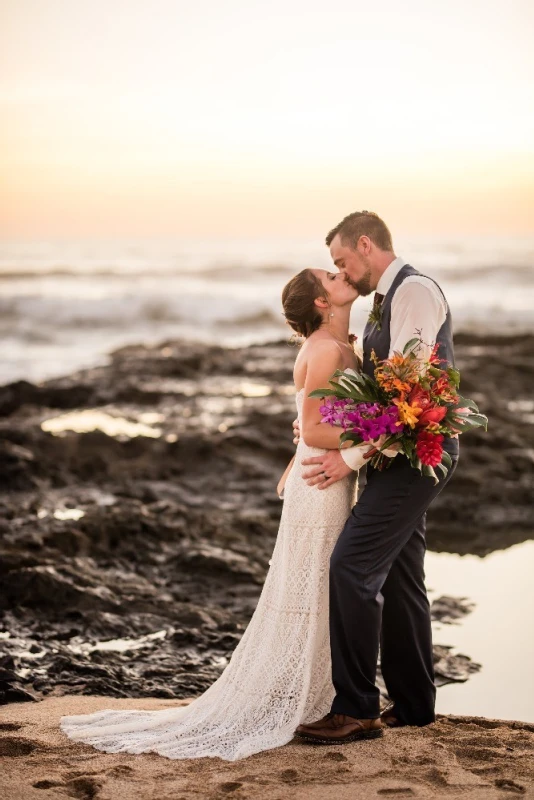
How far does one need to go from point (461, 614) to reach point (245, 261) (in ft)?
119

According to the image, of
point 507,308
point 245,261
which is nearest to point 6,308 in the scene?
point 245,261

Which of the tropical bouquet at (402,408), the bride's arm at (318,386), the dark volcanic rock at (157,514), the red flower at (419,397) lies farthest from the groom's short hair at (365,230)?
the dark volcanic rock at (157,514)

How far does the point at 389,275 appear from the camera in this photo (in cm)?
475

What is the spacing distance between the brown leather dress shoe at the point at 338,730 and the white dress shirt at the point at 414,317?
3.57 ft

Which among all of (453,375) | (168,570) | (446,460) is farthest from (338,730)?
(168,570)

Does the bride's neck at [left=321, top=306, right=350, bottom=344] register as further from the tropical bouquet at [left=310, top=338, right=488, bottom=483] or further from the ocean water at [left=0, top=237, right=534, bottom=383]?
the ocean water at [left=0, top=237, right=534, bottom=383]

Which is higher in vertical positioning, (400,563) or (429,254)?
(429,254)

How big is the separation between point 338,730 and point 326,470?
3.64ft

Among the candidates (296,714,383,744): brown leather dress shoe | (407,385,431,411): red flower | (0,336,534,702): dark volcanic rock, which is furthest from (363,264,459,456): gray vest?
(0,336,534,702): dark volcanic rock

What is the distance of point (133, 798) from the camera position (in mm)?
3875

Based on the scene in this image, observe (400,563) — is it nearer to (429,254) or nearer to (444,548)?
(444,548)

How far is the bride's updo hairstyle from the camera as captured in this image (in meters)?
4.78

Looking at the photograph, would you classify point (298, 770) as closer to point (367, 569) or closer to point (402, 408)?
point (367, 569)

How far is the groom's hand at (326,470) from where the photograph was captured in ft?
15.1
